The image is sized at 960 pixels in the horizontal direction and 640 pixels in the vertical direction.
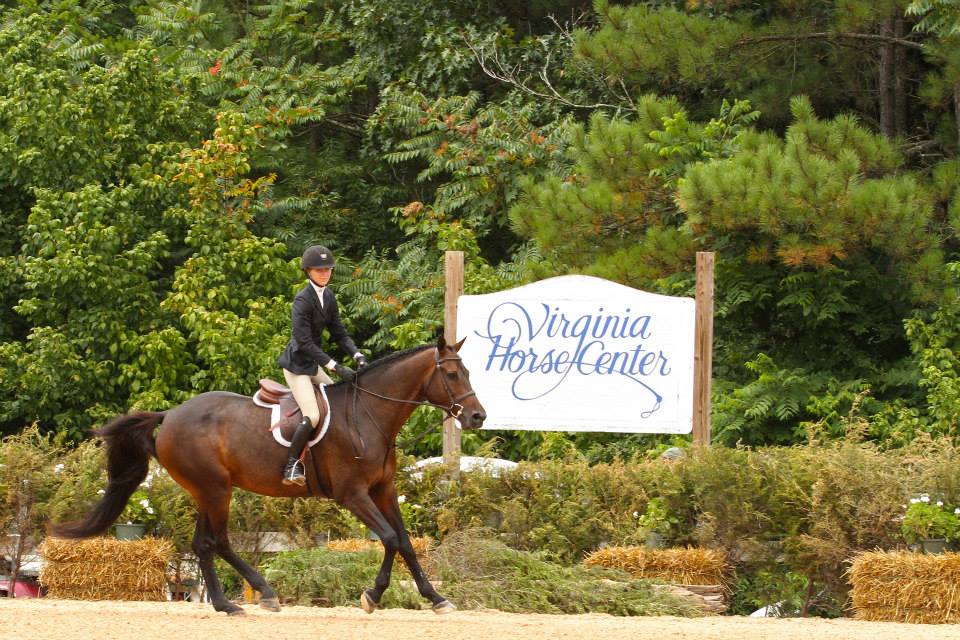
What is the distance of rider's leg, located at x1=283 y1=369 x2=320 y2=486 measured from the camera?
1008cm

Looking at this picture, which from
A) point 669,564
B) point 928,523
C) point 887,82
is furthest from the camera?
point 887,82

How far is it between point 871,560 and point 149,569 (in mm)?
5955

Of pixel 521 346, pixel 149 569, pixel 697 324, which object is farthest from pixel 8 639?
pixel 697 324

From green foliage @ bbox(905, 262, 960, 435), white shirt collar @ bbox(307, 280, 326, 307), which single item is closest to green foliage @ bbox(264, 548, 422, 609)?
white shirt collar @ bbox(307, 280, 326, 307)

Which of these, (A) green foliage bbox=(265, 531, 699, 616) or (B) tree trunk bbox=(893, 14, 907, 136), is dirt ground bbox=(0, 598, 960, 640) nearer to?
(A) green foliage bbox=(265, 531, 699, 616)

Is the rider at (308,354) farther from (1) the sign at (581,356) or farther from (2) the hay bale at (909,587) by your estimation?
(2) the hay bale at (909,587)

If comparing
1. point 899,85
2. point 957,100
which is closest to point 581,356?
point 957,100

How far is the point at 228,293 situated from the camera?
20.0 m

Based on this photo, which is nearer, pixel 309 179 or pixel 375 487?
pixel 375 487

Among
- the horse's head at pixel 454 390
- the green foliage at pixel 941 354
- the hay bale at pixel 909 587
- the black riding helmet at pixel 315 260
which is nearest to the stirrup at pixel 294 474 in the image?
the horse's head at pixel 454 390

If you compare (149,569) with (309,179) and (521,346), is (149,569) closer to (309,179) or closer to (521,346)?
(521,346)

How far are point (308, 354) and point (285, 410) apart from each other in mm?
508

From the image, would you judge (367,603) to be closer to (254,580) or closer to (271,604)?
(271,604)

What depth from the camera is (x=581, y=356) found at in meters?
13.2
